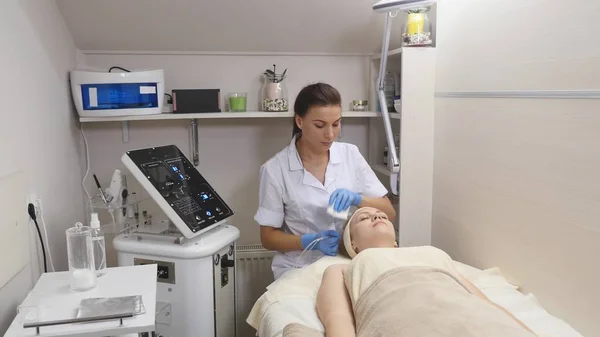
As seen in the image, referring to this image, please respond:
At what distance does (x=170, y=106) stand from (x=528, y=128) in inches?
63.5

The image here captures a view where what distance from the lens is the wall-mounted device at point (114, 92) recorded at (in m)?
2.20

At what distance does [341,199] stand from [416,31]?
791mm

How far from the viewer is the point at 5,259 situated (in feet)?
4.74

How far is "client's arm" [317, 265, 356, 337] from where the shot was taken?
1.40 metres

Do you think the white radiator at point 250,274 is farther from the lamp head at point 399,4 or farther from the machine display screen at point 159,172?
the lamp head at point 399,4

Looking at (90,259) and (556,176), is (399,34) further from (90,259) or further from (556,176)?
(90,259)

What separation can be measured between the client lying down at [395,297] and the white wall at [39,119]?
3.16 feet

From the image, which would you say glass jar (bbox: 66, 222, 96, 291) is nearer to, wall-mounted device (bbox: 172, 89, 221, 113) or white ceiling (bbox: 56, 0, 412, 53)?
wall-mounted device (bbox: 172, 89, 221, 113)

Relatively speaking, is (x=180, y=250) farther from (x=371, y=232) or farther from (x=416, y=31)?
(x=416, y=31)

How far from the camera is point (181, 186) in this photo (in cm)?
192

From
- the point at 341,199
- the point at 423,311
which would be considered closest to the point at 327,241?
the point at 341,199

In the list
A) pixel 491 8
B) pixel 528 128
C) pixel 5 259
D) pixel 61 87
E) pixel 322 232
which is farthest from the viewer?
pixel 61 87

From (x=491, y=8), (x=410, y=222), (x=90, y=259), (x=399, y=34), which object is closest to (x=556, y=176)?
(x=491, y=8)

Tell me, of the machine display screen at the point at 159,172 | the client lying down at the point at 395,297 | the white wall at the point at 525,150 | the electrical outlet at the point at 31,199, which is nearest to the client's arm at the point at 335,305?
the client lying down at the point at 395,297
